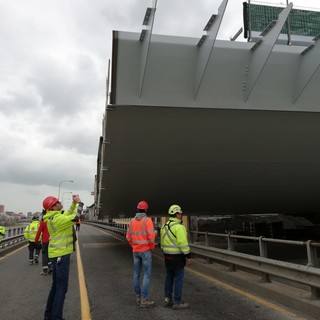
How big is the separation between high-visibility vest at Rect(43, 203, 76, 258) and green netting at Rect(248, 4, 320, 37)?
23.5 ft

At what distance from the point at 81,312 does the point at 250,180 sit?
9.98 meters

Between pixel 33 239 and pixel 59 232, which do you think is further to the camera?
pixel 33 239

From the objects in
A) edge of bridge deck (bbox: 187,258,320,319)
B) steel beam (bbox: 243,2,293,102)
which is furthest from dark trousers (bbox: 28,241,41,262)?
steel beam (bbox: 243,2,293,102)

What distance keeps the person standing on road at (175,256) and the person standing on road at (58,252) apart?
5.90 ft

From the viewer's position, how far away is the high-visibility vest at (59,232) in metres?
5.32

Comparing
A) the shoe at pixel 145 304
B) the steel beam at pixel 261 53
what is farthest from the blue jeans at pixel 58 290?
the steel beam at pixel 261 53

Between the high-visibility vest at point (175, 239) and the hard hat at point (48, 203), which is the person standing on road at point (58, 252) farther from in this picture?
the high-visibility vest at point (175, 239)

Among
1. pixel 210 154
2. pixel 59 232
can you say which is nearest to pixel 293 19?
pixel 210 154

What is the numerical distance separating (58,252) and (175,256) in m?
2.08

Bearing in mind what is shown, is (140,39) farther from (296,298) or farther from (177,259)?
(296,298)

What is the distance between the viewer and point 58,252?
530 cm

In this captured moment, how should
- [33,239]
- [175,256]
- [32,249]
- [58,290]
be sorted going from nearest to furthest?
[58,290]
[175,256]
[33,239]
[32,249]

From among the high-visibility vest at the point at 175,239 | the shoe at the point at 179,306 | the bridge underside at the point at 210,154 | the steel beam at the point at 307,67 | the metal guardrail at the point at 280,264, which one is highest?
the steel beam at the point at 307,67

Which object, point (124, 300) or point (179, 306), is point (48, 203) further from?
point (179, 306)
